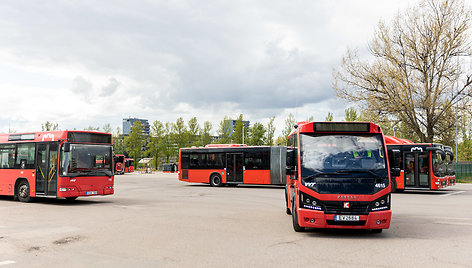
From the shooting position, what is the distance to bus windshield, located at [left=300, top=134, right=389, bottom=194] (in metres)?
9.15

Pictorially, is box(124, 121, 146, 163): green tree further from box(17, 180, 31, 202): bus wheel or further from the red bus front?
the red bus front

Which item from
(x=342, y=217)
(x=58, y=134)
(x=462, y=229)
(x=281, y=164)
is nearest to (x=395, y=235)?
(x=342, y=217)

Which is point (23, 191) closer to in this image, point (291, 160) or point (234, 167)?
point (291, 160)

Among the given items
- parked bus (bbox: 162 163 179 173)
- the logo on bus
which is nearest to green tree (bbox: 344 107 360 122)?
parked bus (bbox: 162 163 179 173)

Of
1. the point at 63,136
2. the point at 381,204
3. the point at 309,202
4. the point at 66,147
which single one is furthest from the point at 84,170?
the point at 381,204

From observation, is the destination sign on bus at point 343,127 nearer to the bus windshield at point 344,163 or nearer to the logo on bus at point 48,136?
the bus windshield at point 344,163

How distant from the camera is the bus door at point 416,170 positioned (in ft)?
78.5

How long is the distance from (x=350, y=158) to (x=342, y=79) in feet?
94.6

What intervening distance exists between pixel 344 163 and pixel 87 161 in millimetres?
10722

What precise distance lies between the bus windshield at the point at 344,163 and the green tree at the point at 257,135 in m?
51.7

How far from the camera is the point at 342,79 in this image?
37.2 metres

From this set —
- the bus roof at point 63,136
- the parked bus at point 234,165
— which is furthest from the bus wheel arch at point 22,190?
the parked bus at point 234,165

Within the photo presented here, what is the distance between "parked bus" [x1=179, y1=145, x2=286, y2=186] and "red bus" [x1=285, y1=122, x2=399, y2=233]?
17.7 meters

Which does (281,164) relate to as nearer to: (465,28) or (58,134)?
(58,134)
